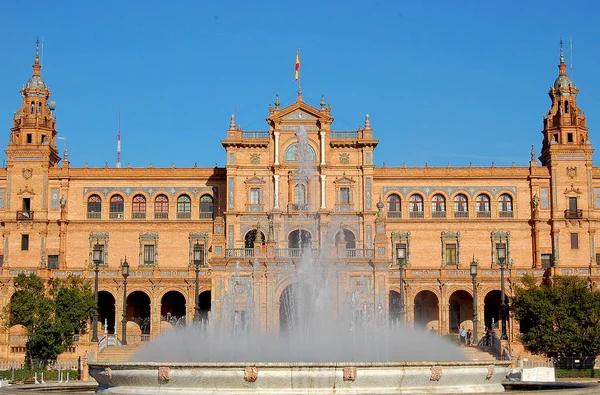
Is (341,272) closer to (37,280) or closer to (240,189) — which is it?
(240,189)

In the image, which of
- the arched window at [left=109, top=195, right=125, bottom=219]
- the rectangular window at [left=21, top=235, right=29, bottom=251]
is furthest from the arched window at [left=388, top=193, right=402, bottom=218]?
the rectangular window at [left=21, top=235, right=29, bottom=251]

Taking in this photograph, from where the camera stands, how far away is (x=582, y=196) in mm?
76312

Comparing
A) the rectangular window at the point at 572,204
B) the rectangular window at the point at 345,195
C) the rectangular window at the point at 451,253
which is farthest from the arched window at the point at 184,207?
the rectangular window at the point at 572,204

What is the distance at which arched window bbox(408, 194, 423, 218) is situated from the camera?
254 feet

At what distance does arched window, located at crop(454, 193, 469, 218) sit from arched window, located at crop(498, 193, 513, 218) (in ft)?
8.76

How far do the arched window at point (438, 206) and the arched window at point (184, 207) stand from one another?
1942 cm

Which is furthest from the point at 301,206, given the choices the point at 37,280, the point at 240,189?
the point at 37,280

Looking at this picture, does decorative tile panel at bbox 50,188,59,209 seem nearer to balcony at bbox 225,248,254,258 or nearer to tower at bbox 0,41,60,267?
tower at bbox 0,41,60,267

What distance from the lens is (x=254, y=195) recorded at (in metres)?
73.1

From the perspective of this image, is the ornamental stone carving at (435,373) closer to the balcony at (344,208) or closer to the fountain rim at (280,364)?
the fountain rim at (280,364)

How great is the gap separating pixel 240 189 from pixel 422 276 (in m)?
15.0

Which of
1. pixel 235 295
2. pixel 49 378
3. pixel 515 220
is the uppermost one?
pixel 515 220

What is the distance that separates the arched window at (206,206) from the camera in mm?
77688

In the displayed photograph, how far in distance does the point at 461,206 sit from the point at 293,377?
5467 centimetres
